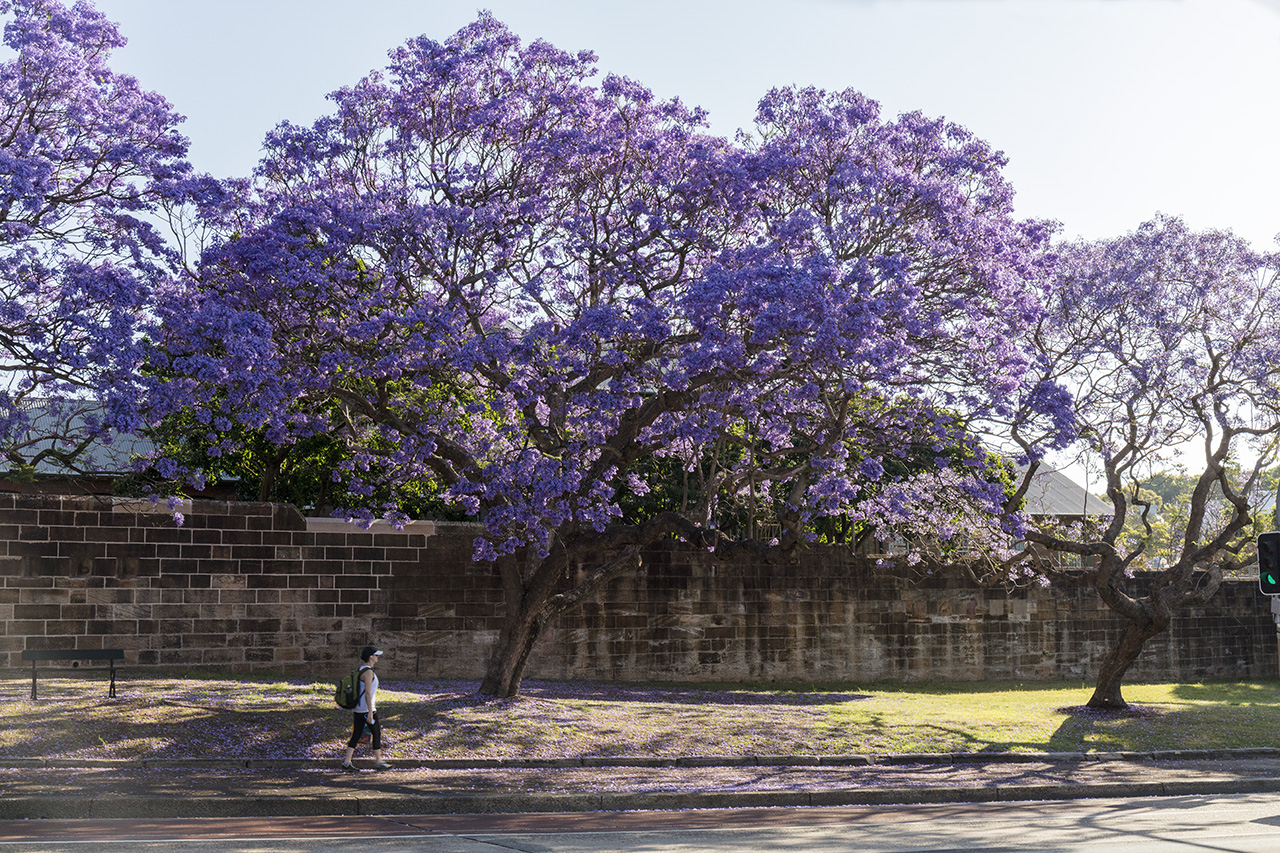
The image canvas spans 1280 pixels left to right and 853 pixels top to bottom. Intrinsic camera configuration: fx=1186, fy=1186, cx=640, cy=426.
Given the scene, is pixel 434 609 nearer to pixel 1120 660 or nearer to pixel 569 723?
pixel 569 723

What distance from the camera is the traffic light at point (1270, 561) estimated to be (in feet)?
43.4

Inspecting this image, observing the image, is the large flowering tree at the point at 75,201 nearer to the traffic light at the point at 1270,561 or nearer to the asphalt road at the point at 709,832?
the asphalt road at the point at 709,832

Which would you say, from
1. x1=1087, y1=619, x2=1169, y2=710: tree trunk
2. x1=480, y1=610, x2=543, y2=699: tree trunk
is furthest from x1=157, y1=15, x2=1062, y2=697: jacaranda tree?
x1=1087, y1=619, x2=1169, y2=710: tree trunk

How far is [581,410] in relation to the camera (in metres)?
14.6

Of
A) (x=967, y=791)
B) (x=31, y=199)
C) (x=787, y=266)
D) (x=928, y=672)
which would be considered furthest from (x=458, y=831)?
(x=928, y=672)

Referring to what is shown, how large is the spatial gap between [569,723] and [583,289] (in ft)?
17.3

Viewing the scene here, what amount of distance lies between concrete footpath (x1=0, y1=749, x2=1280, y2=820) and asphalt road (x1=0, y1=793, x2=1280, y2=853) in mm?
272

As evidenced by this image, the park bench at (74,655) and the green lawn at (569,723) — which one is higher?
the park bench at (74,655)

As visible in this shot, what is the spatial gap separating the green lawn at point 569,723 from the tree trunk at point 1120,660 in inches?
16.0

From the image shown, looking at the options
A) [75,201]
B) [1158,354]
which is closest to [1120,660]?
[1158,354]

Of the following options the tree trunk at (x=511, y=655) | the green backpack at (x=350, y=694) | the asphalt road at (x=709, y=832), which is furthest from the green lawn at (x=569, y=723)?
the asphalt road at (x=709, y=832)

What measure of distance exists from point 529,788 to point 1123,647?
35.8ft

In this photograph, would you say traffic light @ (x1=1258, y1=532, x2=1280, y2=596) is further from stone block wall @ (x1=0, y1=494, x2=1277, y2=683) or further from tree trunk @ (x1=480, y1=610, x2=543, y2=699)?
stone block wall @ (x1=0, y1=494, x2=1277, y2=683)

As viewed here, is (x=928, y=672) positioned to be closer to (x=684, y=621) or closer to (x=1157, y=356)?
(x=684, y=621)
